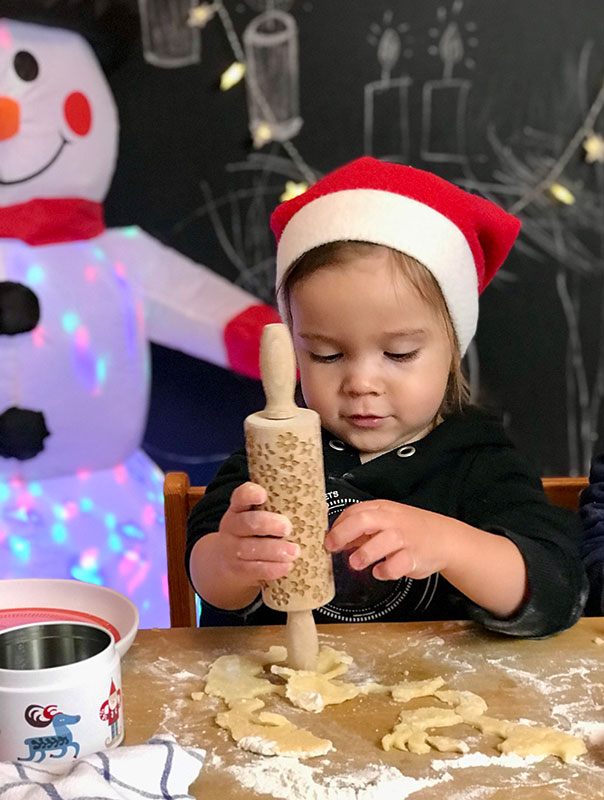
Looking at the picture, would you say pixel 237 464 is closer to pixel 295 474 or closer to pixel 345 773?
pixel 295 474

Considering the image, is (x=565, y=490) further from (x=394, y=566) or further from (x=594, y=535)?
(x=394, y=566)

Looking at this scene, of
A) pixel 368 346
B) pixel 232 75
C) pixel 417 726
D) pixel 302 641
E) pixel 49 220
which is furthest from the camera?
pixel 232 75

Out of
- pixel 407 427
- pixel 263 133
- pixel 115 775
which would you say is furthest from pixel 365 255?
pixel 263 133

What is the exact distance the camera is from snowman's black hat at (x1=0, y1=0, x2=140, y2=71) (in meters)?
2.05

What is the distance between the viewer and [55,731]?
663 millimetres

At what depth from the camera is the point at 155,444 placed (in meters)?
2.35

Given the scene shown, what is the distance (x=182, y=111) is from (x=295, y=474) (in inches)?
65.0

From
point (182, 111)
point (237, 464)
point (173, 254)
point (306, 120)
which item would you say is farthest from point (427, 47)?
point (237, 464)

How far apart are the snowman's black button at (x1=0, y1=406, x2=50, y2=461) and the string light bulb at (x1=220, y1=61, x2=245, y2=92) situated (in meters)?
0.90

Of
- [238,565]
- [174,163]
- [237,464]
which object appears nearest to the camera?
[238,565]

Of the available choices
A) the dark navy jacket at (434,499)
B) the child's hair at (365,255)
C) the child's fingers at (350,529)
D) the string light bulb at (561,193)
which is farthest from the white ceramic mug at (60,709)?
the string light bulb at (561,193)

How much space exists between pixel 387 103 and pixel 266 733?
1.80 meters

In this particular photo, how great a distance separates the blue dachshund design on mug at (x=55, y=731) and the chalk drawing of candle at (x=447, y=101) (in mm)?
1852

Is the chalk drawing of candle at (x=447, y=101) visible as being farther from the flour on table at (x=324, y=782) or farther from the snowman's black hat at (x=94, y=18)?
the flour on table at (x=324, y=782)
